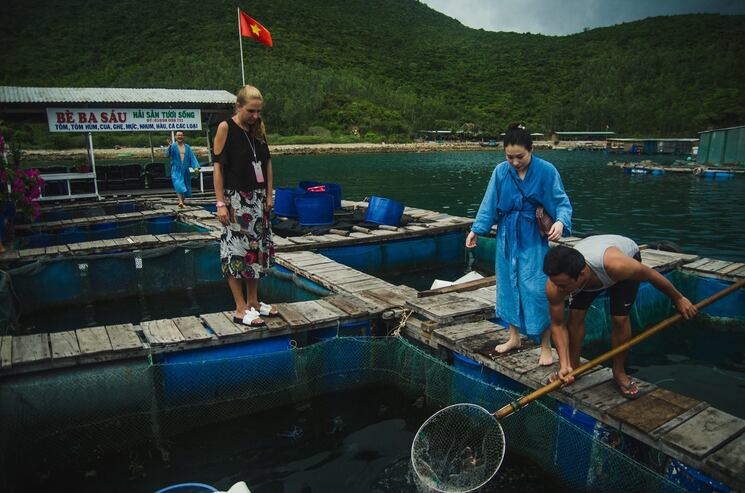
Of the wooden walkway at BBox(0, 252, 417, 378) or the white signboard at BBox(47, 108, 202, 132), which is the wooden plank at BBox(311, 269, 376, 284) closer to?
the wooden walkway at BBox(0, 252, 417, 378)

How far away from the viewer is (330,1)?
15338 cm

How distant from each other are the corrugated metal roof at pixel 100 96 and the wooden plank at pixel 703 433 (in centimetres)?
1561

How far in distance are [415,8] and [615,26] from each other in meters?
67.6

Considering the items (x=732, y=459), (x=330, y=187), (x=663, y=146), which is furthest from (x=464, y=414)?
(x=663, y=146)

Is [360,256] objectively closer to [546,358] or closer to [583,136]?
[546,358]

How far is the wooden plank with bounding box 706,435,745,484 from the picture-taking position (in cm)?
289

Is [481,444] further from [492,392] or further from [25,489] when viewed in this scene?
[25,489]

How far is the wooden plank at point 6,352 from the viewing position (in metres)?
4.15

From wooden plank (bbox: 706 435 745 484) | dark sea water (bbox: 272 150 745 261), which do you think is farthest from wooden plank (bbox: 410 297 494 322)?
dark sea water (bbox: 272 150 745 261)

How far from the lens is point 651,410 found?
11.9 ft

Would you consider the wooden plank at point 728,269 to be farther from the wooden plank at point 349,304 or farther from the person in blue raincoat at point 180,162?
the person in blue raincoat at point 180,162

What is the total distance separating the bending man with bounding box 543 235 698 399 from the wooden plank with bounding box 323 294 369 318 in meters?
2.52

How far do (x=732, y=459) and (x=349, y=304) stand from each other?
13.3 feet

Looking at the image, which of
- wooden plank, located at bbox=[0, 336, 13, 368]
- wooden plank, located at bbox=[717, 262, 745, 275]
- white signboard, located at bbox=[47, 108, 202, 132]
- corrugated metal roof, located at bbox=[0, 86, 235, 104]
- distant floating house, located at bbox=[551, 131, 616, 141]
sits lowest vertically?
wooden plank, located at bbox=[717, 262, 745, 275]
